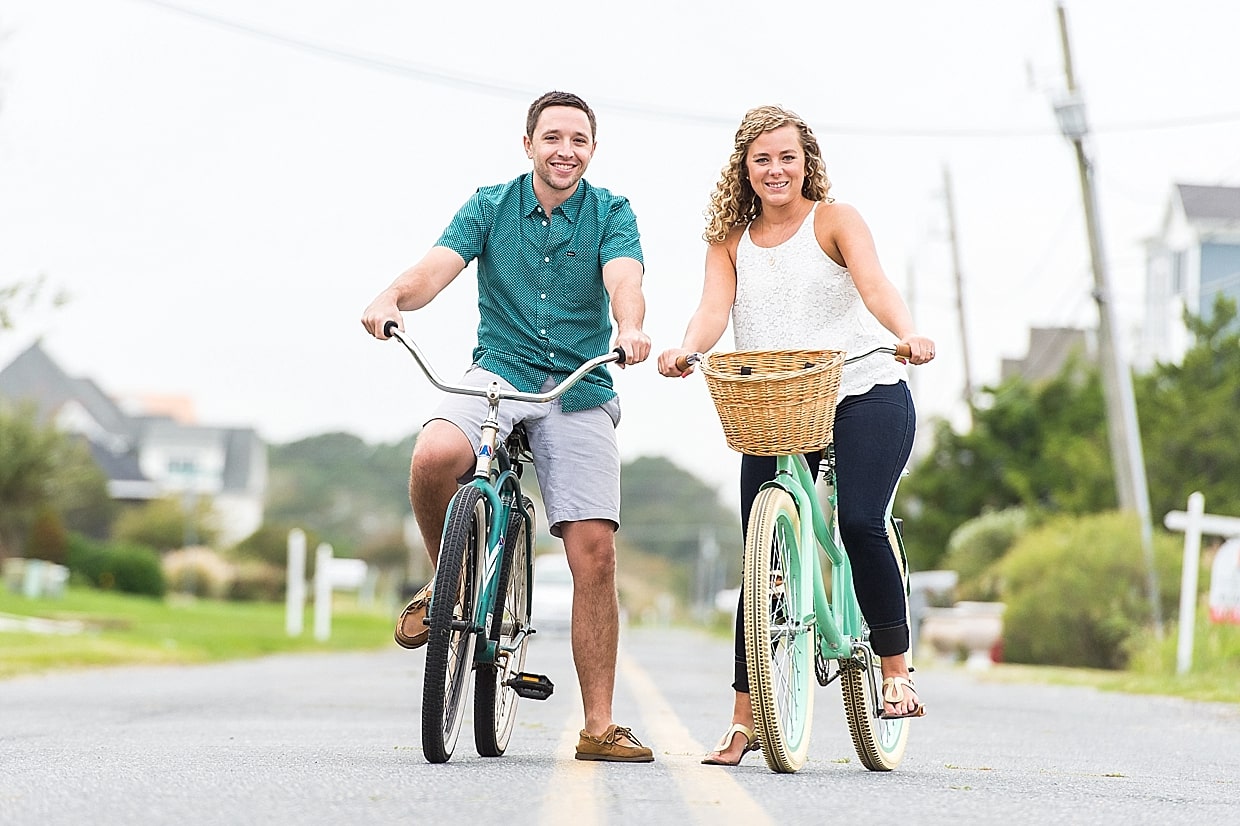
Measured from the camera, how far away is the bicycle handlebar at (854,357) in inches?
231

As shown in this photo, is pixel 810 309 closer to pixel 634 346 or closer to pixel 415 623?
pixel 634 346

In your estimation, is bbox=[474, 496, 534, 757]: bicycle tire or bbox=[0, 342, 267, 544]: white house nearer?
bbox=[474, 496, 534, 757]: bicycle tire

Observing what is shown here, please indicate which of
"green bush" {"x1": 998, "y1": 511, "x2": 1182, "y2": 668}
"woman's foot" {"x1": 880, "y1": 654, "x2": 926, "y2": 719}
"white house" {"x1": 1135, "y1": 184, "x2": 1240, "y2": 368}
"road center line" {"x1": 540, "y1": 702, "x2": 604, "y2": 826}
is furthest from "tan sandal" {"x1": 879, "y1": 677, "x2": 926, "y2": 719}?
"white house" {"x1": 1135, "y1": 184, "x2": 1240, "y2": 368}

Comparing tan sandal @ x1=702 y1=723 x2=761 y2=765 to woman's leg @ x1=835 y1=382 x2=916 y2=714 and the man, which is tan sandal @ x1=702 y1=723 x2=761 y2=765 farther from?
woman's leg @ x1=835 y1=382 x2=916 y2=714

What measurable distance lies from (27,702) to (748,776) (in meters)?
5.58

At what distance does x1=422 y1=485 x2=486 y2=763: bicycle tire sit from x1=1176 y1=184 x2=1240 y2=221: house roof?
120 feet

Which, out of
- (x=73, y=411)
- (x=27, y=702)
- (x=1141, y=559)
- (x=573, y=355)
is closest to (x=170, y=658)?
(x=27, y=702)

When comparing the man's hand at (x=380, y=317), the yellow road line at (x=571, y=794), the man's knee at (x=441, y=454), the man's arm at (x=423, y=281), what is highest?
the man's arm at (x=423, y=281)

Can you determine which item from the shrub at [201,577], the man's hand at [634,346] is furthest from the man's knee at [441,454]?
the shrub at [201,577]

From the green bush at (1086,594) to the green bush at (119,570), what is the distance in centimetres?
2915

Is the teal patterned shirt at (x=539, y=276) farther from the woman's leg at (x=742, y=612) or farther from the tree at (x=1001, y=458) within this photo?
the tree at (x=1001, y=458)

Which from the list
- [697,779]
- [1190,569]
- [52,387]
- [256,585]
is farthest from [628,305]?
[52,387]

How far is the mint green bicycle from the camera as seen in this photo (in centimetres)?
569

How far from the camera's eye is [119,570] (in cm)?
4497
